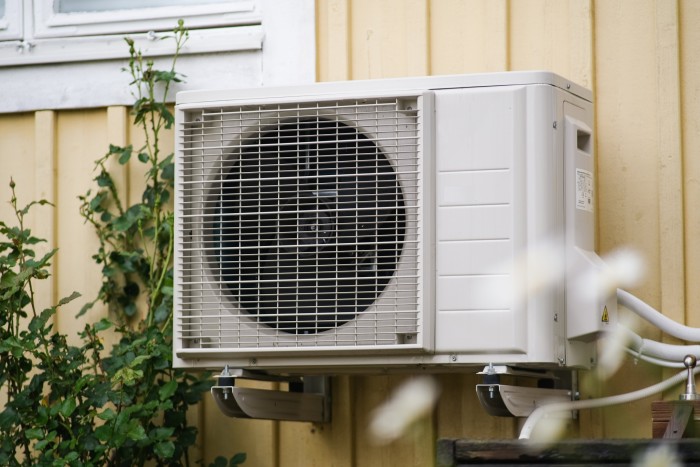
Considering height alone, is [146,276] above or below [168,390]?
above

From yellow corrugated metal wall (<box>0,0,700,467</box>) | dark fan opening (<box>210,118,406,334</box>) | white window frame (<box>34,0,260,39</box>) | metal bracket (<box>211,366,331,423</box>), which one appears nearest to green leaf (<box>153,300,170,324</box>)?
yellow corrugated metal wall (<box>0,0,700,467</box>)

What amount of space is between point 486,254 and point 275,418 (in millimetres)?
752

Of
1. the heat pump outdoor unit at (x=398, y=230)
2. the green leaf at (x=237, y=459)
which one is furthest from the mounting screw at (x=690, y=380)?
the green leaf at (x=237, y=459)

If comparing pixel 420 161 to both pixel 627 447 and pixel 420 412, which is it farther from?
pixel 627 447

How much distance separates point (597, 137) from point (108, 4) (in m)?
1.59

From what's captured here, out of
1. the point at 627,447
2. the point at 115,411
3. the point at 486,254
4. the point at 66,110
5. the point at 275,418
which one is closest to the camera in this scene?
the point at 627,447

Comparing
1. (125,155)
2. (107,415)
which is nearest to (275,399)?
(107,415)

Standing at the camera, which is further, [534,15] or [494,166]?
[534,15]

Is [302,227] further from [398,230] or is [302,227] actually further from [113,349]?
[113,349]

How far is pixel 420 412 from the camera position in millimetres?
3605

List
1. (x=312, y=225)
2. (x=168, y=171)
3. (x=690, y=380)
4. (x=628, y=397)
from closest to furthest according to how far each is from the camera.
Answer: (x=690, y=380)
(x=312, y=225)
(x=628, y=397)
(x=168, y=171)

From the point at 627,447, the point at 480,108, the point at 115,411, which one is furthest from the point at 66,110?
the point at 627,447

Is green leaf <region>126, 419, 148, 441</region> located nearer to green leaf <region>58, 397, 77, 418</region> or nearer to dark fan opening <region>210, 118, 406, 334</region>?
green leaf <region>58, 397, 77, 418</region>

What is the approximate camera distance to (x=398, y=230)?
3121mm
